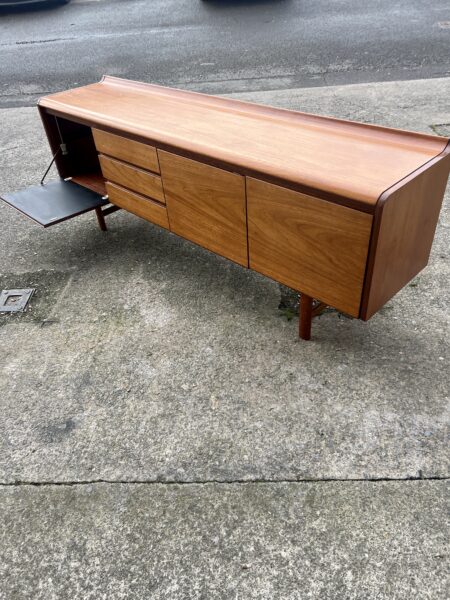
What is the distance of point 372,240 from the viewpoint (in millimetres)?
1886

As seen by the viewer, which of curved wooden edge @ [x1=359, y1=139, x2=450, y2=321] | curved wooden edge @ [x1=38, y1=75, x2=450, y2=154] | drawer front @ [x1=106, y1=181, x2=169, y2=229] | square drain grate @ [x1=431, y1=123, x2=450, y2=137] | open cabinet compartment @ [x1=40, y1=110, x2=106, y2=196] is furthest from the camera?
square drain grate @ [x1=431, y1=123, x2=450, y2=137]

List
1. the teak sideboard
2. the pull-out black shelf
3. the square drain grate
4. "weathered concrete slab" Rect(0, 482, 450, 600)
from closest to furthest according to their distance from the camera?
"weathered concrete slab" Rect(0, 482, 450, 600)
the teak sideboard
the pull-out black shelf
the square drain grate

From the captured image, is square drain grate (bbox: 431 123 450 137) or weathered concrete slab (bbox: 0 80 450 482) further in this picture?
square drain grate (bbox: 431 123 450 137)

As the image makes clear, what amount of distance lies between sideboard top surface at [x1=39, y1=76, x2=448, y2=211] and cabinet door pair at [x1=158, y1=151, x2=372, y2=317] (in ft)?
0.25

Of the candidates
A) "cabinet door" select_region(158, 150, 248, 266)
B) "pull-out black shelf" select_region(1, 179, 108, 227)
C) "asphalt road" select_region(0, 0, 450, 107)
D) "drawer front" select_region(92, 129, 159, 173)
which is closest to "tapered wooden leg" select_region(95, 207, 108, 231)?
"pull-out black shelf" select_region(1, 179, 108, 227)

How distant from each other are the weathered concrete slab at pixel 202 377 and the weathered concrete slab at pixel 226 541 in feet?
0.30

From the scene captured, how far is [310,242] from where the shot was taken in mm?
2129

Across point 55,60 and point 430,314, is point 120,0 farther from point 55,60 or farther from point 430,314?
point 430,314

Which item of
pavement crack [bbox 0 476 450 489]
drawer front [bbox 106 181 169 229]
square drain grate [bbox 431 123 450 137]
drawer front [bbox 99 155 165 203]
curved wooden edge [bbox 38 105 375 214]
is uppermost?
curved wooden edge [bbox 38 105 375 214]

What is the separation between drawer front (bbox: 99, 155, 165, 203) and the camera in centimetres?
280

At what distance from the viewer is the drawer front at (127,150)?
271cm

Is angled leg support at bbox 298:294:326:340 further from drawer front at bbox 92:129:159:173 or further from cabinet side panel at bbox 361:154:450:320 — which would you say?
drawer front at bbox 92:129:159:173

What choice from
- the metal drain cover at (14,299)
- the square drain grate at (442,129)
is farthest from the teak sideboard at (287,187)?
the square drain grate at (442,129)

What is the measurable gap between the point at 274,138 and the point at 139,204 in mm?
990
